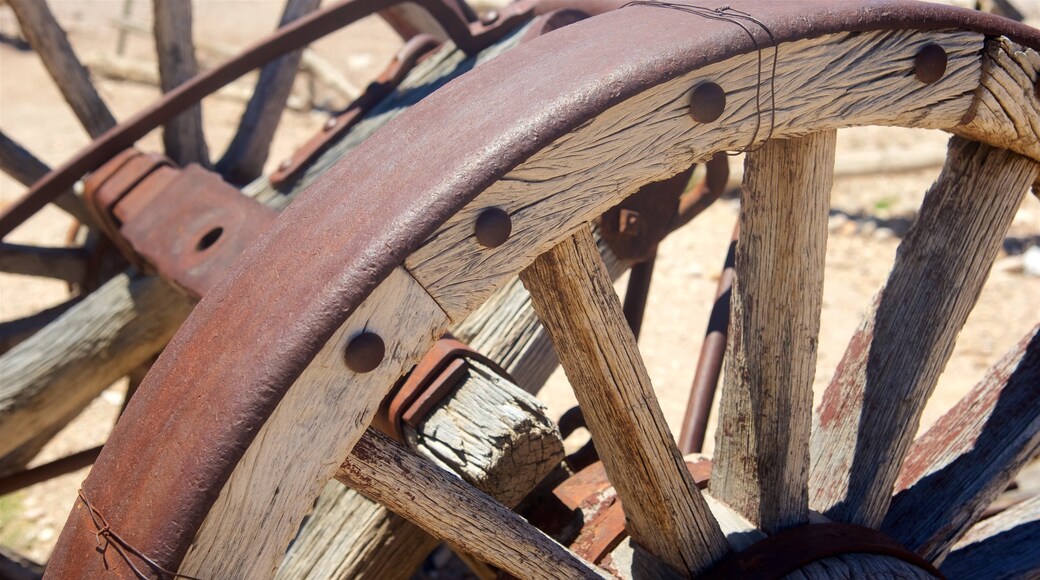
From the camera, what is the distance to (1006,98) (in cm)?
134

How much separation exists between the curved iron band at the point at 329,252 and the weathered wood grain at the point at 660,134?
0.04 meters

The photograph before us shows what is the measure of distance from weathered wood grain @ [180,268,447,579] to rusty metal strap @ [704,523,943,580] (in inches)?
25.6

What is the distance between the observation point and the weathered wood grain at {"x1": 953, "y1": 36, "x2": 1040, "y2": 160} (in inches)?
51.4

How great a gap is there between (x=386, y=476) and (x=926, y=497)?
1145 millimetres

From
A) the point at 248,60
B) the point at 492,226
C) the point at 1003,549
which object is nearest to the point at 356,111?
the point at 248,60

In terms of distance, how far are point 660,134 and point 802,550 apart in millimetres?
674

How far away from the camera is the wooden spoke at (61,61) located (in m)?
2.66

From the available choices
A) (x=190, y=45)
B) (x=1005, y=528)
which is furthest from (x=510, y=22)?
(x=1005, y=528)

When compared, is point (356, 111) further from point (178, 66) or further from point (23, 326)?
point (23, 326)

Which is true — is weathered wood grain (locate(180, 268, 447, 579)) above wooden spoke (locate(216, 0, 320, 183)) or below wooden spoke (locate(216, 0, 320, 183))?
below

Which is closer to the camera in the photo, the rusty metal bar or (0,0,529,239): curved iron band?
the rusty metal bar

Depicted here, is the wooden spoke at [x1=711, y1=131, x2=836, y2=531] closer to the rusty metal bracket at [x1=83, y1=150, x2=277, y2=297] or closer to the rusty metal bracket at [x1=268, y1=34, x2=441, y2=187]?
the rusty metal bracket at [x1=83, y1=150, x2=277, y2=297]

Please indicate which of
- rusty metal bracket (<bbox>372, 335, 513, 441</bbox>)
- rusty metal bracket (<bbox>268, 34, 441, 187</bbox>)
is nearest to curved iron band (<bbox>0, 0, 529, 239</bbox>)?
rusty metal bracket (<bbox>268, 34, 441, 187</bbox>)

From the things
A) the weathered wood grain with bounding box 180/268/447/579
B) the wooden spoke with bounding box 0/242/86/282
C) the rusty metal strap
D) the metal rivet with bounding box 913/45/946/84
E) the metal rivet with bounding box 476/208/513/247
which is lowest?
the weathered wood grain with bounding box 180/268/447/579
